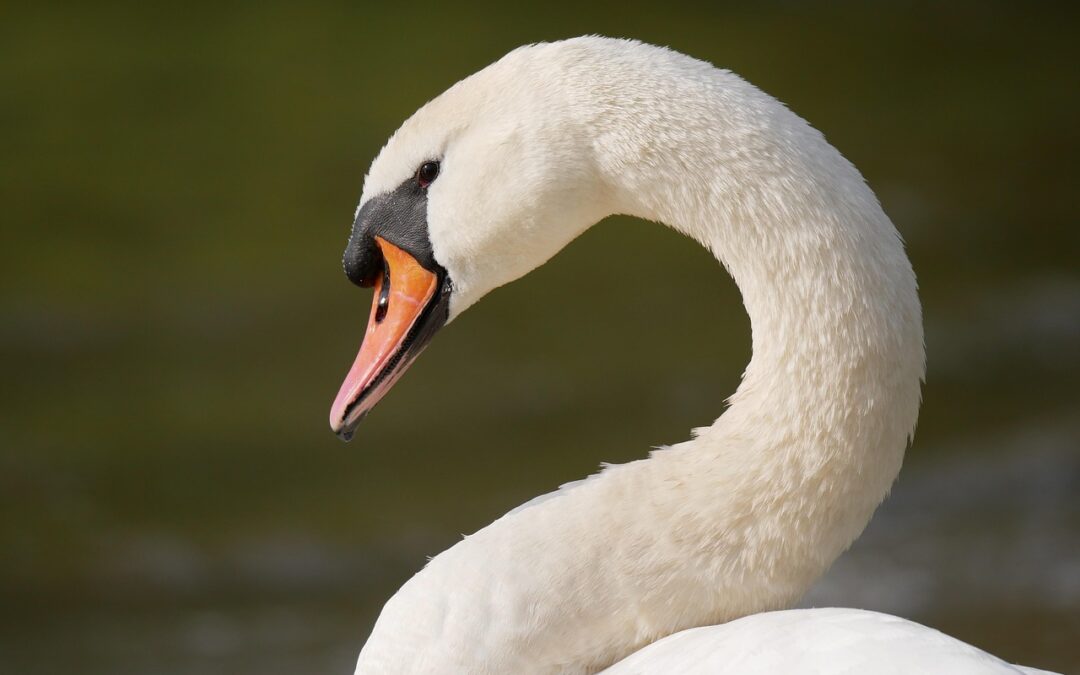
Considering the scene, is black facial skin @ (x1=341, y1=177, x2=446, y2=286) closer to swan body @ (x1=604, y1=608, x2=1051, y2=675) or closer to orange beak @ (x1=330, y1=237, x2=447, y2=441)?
orange beak @ (x1=330, y1=237, x2=447, y2=441)

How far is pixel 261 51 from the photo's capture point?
255 inches

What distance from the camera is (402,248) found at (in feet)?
5.63

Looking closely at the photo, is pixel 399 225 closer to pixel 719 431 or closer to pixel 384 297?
pixel 384 297

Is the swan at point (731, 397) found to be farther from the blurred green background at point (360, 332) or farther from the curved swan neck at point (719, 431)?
the blurred green background at point (360, 332)

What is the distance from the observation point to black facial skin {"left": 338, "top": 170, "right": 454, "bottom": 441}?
1688 millimetres

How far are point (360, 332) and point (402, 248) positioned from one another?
123 inches

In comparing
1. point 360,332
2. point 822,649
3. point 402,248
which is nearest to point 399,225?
point 402,248

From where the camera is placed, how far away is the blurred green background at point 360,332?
12.8 feet

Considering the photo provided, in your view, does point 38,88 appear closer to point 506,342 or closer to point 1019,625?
point 506,342

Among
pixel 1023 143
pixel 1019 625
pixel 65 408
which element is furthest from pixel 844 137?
pixel 65 408

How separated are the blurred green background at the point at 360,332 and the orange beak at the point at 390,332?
2001 millimetres

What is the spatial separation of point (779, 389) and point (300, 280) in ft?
12.5

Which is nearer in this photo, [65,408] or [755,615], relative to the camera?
[755,615]

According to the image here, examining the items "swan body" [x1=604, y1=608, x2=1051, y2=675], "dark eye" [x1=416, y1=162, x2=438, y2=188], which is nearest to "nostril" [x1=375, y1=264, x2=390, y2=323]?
"dark eye" [x1=416, y1=162, x2=438, y2=188]
